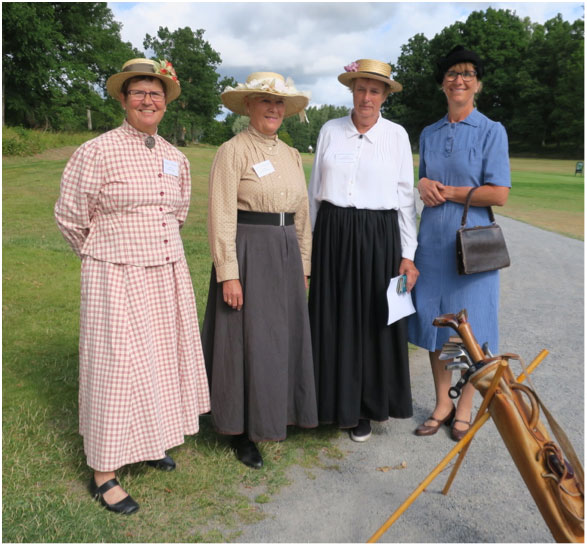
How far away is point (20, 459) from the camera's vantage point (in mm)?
3660

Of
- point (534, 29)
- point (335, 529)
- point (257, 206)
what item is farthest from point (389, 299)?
point (534, 29)

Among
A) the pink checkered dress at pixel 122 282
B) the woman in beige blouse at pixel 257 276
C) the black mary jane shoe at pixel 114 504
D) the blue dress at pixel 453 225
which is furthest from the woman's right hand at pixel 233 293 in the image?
the blue dress at pixel 453 225

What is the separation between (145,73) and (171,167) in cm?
51

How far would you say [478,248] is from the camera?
370 centimetres

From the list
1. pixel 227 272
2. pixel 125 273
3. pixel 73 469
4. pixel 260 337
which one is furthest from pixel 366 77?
pixel 73 469

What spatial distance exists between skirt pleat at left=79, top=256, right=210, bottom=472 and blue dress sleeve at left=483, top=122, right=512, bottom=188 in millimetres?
Answer: 2003

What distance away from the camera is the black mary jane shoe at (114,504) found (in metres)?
3.11

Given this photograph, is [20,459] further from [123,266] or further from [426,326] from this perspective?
[426,326]

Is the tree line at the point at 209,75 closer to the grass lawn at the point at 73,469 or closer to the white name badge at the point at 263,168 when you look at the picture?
the grass lawn at the point at 73,469

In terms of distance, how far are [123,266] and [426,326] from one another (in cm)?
207

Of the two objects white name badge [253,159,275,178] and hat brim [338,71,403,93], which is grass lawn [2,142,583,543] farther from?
hat brim [338,71,403,93]

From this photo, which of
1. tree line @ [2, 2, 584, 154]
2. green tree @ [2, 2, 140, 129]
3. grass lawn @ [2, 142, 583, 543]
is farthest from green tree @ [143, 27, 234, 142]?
grass lawn @ [2, 142, 583, 543]

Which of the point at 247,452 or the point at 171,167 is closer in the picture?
the point at 171,167

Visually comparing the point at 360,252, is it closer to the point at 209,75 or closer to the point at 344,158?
the point at 344,158
